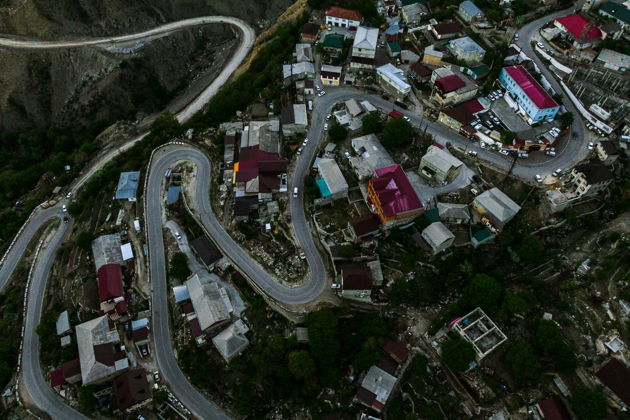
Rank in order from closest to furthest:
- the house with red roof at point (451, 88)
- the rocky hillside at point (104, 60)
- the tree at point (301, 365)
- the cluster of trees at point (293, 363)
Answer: the tree at point (301, 365)
the cluster of trees at point (293, 363)
the house with red roof at point (451, 88)
the rocky hillside at point (104, 60)

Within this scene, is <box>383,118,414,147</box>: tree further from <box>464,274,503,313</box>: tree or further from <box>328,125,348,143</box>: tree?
<box>464,274,503,313</box>: tree

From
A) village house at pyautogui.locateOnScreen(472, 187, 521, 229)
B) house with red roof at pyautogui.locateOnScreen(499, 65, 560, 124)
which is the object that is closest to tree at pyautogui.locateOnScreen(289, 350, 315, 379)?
village house at pyautogui.locateOnScreen(472, 187, 521, 229)

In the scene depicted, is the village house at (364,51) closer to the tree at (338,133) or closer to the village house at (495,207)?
the tree at (338,133)

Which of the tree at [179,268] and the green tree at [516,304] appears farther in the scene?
Answer: the tree at [179,268]

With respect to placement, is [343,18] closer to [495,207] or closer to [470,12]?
[470,12]

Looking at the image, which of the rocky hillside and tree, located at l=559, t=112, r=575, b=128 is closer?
tree, located at l=559, t=112, r=575, b=128

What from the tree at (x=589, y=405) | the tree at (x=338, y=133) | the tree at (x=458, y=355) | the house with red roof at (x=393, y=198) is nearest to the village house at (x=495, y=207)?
the house with red roof at (x=393, y=198)
